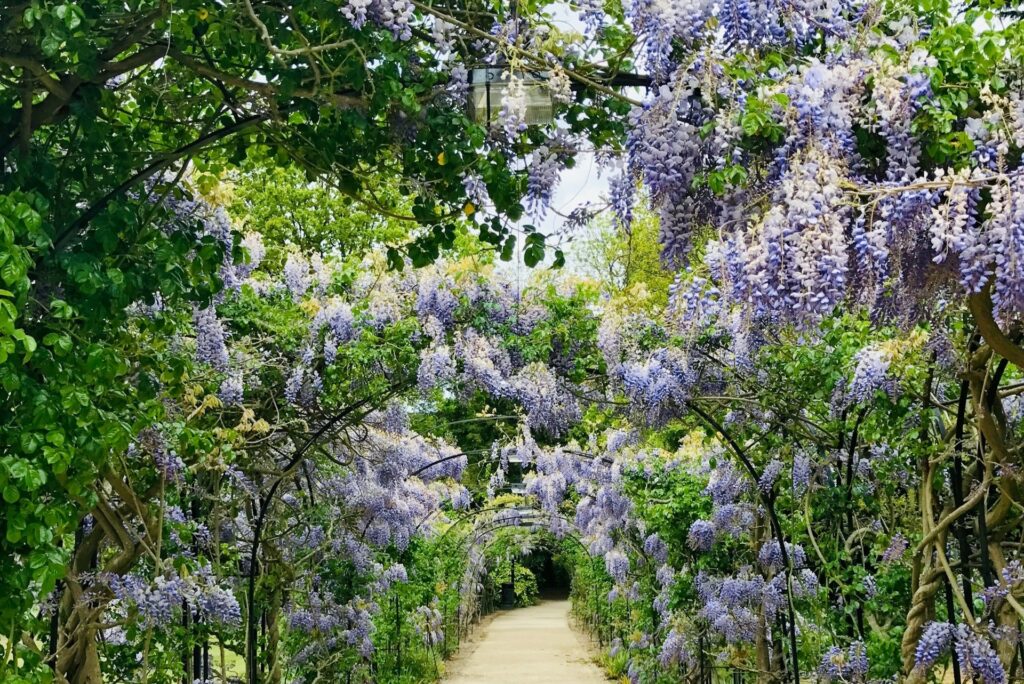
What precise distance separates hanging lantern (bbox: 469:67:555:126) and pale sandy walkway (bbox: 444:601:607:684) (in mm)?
9738

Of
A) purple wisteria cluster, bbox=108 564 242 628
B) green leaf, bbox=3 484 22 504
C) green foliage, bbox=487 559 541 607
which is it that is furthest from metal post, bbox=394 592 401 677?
green foliage, bbox=487 559 541 607

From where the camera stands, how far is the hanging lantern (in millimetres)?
3312

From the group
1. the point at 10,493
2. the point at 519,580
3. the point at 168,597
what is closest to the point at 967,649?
the point at 10,493

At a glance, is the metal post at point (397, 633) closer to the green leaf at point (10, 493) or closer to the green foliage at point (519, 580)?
the green leaf at point (10, 493)

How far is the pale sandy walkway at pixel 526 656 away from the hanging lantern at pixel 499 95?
31.9 feet

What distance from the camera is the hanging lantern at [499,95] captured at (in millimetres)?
3312

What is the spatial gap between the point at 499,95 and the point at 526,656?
1295 centimetres

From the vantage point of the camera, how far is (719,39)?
2918mm

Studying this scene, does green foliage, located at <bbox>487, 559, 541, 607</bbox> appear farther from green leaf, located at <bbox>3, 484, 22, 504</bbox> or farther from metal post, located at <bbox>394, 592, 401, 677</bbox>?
green leaf, located at <bbox>3, 484, 22, 504</bbox>

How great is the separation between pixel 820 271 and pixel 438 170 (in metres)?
1.37

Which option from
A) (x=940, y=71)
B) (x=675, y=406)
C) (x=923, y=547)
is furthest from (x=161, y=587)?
(x=940, y=71)

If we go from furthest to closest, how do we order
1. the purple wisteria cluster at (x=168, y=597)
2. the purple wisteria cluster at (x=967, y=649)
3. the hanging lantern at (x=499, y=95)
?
the purple wisteria cluster at (x=168, y=597) < the purple wisteria cluster at (x=967, y=649) < the hanging lantern at (x=499, y=95)

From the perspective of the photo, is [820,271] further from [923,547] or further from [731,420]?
[731,420]

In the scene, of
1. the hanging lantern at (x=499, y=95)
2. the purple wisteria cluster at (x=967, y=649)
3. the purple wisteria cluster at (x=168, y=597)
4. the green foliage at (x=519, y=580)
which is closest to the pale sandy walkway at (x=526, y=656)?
the green foliage at (x=519, y=580)
